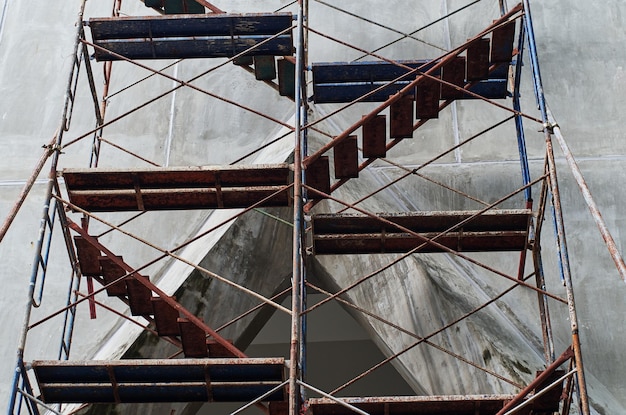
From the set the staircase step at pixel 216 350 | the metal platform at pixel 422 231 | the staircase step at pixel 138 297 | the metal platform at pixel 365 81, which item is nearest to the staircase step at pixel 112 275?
the staircase step at pixel 138 297

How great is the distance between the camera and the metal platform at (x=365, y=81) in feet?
48.6

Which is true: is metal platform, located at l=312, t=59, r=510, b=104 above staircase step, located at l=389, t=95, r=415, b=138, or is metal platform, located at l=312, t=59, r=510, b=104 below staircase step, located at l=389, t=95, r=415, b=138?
above

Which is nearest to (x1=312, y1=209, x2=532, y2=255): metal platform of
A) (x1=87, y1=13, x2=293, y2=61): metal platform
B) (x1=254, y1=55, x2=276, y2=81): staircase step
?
(x1=87, y1=13, x2=293, y2=61): metal platform

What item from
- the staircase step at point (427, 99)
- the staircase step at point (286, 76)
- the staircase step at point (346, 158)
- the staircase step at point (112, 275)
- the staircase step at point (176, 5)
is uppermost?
the staircase step at point (176, 5)

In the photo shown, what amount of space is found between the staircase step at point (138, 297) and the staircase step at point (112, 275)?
0.72ft

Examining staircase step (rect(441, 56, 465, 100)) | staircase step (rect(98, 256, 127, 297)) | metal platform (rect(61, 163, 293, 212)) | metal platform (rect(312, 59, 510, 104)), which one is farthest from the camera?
metal platform (rect(312, 59, 510, 104))

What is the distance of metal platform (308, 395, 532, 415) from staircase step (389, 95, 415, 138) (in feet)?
12.2

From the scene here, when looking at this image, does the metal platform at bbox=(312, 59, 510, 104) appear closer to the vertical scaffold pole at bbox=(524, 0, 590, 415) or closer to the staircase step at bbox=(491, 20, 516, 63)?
the staircase step at bbox=(491, 20, 516, 63)

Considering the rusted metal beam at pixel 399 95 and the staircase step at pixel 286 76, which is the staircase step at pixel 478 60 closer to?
the rusted metal beam at pixel 399 95

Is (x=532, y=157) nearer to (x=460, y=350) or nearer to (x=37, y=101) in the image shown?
(x=460, y=350)

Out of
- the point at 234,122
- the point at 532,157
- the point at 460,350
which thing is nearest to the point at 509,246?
the point at 460,350

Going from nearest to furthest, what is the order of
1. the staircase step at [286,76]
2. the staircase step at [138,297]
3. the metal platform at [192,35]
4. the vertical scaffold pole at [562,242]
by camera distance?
the vertical scaffold pole at [562,242]
the staircase step at [138,297]
the metal platform at [192,35]
the staircase step at [286,76]

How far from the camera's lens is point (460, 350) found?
13883mm

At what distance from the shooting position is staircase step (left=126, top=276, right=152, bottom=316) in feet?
43.8
